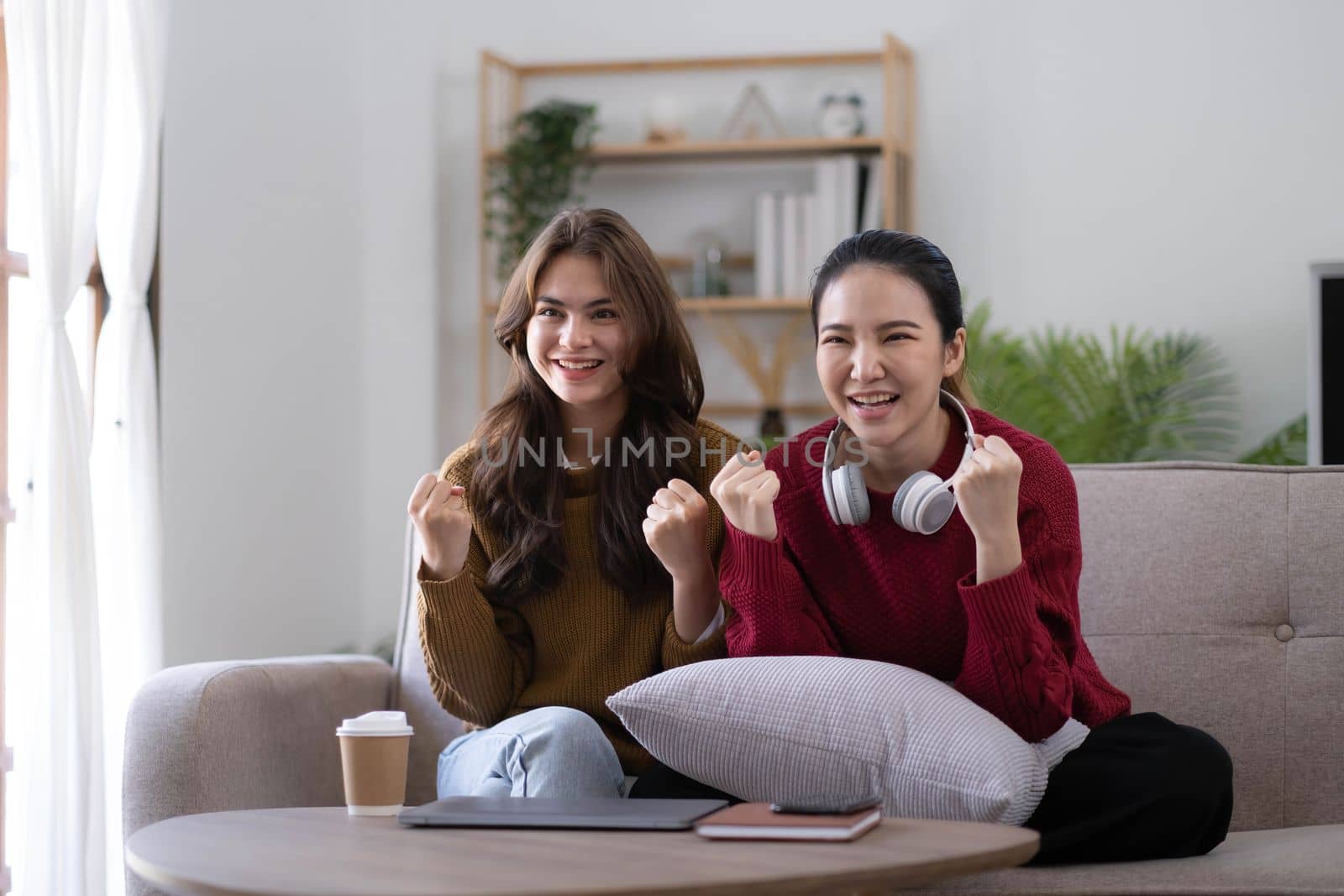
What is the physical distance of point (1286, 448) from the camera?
3.50 metres

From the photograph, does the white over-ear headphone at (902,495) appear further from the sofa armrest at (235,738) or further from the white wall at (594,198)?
the white wall at (594,198)

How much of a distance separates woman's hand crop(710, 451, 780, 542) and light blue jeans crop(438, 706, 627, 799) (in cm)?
28

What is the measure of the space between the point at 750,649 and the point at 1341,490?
0.82 m

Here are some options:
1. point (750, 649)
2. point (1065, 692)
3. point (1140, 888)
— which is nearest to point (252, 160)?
point (750, 649)

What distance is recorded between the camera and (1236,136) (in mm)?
3721

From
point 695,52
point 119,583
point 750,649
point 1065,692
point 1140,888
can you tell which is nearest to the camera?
point 1140,888

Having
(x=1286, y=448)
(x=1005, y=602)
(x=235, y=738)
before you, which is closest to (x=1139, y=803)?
(x=1005, y=602)

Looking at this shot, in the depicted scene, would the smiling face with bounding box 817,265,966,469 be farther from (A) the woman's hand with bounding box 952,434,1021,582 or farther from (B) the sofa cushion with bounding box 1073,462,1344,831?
(B) the sofa cushion with bounding box 1073,462,1344,831

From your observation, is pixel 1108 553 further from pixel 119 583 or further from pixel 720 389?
pixel 720 389

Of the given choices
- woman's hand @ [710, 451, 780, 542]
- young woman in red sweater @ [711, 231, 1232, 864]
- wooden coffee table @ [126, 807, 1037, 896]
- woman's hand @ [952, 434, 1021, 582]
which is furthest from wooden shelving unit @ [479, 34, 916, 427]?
wooden coffee table @ [126, 807, 1037, 896]

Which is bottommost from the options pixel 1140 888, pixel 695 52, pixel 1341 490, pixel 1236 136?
pixel 1140 888

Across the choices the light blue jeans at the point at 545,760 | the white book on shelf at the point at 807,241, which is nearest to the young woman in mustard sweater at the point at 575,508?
the light blue jeans at the point at 545,760

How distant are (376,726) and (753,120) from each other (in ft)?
9.56

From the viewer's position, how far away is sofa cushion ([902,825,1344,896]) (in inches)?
50.9
